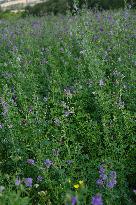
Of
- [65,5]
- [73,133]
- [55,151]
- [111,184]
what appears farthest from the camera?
[65,5]

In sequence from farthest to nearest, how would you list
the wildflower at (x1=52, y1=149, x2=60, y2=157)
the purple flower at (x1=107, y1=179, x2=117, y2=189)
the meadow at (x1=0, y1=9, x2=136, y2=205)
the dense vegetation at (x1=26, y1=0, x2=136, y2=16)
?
1. the dense vegetation at (x1=26, y1=0, x2=136, y2=16)
2. the wildflower at (x1=52, y1=149, x2=60, y2=157)
3. the meadow at (x1=0, y1=9, x2=136, y2=205)
4. the purple flower at (x1=107, y1=179, x2=117, y2=189)

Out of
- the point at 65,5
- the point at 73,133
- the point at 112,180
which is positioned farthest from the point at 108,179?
the point at 65,5

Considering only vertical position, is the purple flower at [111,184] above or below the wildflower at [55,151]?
below

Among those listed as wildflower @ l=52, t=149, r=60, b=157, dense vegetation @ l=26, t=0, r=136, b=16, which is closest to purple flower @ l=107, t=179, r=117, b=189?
wildflower @ l=52, t=149, r=60, b=157

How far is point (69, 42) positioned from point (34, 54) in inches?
24.7

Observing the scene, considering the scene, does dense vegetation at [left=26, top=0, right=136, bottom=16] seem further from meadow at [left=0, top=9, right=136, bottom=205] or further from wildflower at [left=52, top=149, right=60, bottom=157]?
wildflower at [left=52, top=149, right=60, bottom=157]

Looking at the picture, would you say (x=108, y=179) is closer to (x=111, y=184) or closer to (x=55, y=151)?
(x=111, y=184)

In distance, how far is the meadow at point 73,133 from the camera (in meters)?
3.34

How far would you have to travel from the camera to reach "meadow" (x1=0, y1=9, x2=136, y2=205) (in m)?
3.34

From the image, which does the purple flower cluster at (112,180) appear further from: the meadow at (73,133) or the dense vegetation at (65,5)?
the dense vegetation at (65,5)

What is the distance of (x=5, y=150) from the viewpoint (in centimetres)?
434

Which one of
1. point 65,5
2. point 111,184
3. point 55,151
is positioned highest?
point 65,5

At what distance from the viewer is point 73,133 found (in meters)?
4.32

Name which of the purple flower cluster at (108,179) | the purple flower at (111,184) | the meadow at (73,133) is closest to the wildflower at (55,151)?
the meadow at (73,133)
